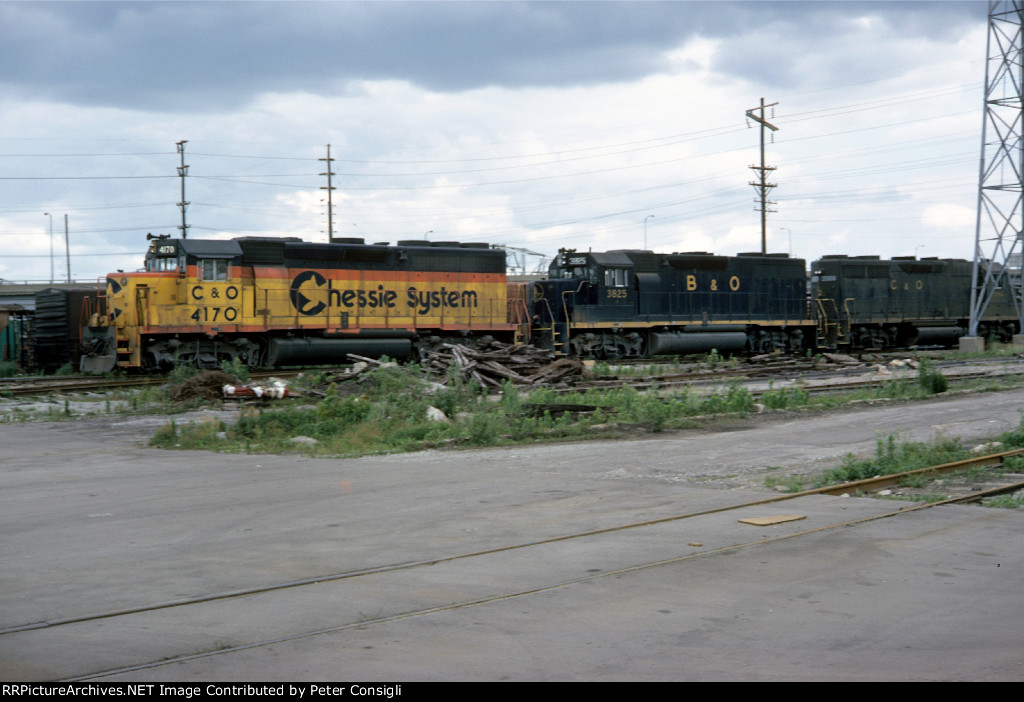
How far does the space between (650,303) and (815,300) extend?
28.9 ft

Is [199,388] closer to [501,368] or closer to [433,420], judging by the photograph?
[501,368]

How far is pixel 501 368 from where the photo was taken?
805 inches

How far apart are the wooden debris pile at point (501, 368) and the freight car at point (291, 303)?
5944 mm

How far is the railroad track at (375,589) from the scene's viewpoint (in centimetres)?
464

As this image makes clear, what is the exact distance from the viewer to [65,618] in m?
4.96

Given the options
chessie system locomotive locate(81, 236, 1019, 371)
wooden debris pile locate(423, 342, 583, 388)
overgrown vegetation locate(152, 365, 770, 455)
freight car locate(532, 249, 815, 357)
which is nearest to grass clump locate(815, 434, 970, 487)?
overgrown vegetation locate(152, 365, 770, 455)

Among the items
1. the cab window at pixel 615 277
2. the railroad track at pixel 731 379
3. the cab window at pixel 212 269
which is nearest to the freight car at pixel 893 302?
the railroad track at pixel 731 379

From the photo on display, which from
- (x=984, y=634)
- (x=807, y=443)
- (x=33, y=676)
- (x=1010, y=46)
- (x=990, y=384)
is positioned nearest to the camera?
(x=33, y=676)

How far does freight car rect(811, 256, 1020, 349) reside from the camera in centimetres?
3694

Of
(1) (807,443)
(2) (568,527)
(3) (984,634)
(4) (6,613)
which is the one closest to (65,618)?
(4) (6,613)

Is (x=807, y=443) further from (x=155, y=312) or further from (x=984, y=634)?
(x=155, y=312)

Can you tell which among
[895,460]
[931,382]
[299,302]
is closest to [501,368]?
[299,302]

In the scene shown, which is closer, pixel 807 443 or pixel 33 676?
pixel 33 676

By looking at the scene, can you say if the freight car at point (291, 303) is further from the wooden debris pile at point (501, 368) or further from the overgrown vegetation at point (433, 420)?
the overgrown vegetation at point (433, 420)
